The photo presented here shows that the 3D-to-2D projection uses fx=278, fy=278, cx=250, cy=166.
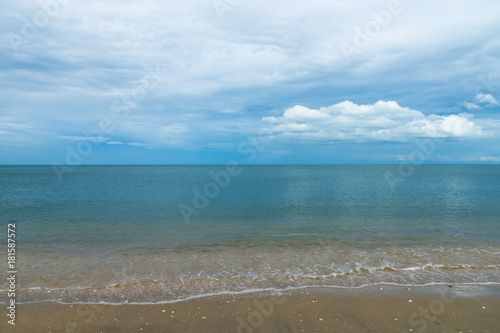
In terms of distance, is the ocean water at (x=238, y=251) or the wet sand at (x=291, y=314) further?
the ocean water at (x=238, y=251)

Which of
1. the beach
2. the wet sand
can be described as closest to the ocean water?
the beach

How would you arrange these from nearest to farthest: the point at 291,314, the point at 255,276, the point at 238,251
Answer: the point at 291,314
the point at 255,276
the point at 238,251

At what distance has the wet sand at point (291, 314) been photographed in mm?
7836

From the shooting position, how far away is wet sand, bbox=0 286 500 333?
25.7 feet

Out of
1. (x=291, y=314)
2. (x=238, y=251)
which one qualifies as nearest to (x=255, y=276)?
(x=291, y=314)

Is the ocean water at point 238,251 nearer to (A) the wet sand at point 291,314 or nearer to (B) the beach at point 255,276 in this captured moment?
(B) the beach at point 255,276

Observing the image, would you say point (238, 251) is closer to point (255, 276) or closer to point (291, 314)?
point (255, 276)

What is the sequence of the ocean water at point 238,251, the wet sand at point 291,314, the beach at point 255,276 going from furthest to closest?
1. the ocean water at point 238,251
2. the beach at point 255,276
3. the wet sand at point 291,314

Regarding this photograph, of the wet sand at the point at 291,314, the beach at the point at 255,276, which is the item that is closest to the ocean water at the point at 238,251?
the beach at the point at 255,276

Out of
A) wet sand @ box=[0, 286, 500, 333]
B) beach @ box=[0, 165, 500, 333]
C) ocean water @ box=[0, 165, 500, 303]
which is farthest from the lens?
ocean water @ box=[0, 165, 500, 303]

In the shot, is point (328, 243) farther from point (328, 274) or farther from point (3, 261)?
point (3, 261)

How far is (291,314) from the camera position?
8.52m

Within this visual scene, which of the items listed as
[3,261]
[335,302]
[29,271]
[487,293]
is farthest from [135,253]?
[487,293]

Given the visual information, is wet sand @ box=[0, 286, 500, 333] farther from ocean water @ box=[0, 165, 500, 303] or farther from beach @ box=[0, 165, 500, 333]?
ocean water @ box=[0, 165, 500, 303]
